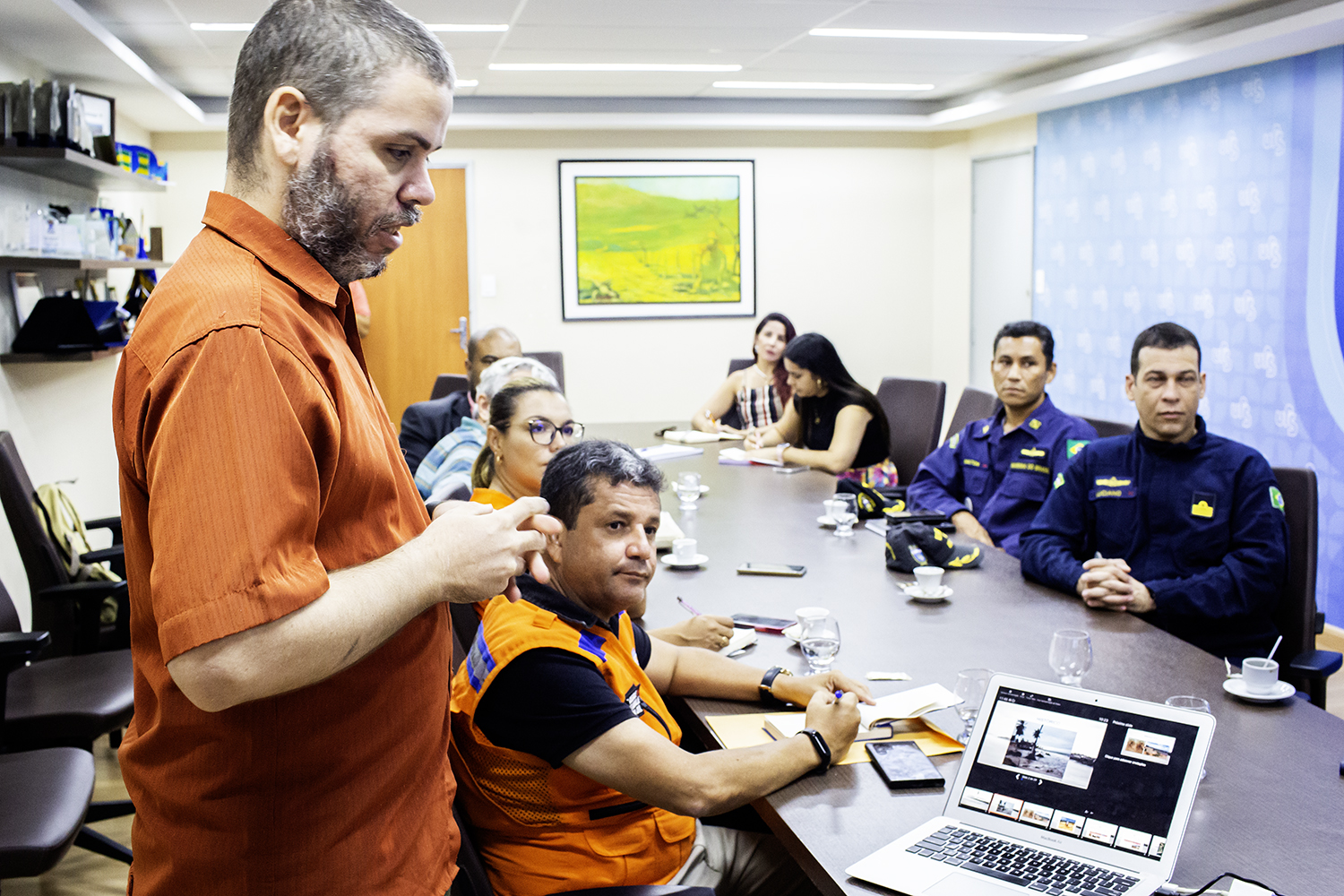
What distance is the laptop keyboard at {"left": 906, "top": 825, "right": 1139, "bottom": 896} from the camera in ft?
3.95

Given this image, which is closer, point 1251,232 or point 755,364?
point 1251,232

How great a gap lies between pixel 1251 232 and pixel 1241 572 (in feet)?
11.7

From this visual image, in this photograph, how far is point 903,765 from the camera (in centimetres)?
153

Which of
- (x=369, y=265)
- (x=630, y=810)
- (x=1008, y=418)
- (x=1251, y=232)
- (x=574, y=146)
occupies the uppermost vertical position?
(x=574, y=146)

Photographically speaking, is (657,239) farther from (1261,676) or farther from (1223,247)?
(1261,676)

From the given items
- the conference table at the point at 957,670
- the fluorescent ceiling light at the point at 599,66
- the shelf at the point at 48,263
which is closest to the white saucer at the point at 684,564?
the conference table at the point at 957,670

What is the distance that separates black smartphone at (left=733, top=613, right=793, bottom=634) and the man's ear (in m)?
1.51

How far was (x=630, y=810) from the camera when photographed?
160cm

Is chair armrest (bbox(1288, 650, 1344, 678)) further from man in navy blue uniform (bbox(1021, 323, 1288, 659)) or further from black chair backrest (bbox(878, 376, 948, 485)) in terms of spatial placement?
black chair backrest (bbox(878, 376, 948, 485))

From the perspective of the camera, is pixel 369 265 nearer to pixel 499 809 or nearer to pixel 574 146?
pixel 499 809

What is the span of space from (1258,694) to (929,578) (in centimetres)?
81

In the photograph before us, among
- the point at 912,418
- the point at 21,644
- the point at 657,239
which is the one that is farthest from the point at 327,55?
the point at 657,239

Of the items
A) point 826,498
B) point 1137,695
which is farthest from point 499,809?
point 826,498

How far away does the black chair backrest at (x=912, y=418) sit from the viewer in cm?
475
